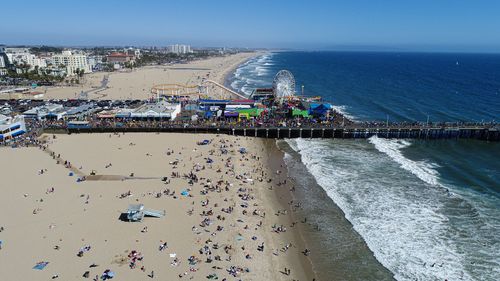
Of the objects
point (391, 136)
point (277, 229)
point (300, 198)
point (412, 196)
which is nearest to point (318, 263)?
point (277, 229)

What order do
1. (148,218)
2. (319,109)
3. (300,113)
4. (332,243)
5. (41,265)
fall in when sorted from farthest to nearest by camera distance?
(300,113)
(319,109)
(148,218)
(332,243)
(41,265)

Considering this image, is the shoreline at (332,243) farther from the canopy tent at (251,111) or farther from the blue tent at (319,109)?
the canopy tent at (251,111)

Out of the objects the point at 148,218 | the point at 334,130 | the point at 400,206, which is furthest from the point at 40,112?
the point at 400,206

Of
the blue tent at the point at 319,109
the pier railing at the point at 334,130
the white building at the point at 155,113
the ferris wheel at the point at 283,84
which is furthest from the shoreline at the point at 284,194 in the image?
the ferris wheel at the point at 283,84

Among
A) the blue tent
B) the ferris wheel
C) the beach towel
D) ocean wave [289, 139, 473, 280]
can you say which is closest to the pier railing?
the blue tent

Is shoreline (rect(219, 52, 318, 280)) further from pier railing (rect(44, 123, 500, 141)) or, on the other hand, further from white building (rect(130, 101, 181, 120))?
white building (rect(130, 101, 181, 120))

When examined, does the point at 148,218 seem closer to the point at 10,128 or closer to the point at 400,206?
the point at 400,206

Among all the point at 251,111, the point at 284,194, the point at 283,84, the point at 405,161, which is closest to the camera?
the point at 284,194
